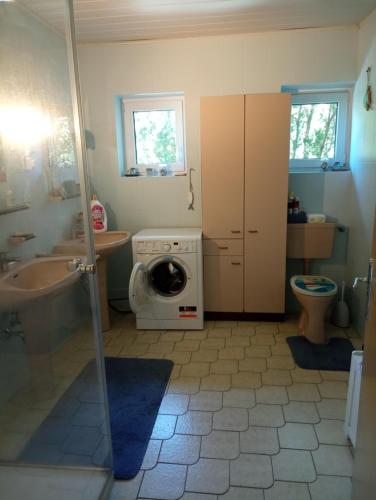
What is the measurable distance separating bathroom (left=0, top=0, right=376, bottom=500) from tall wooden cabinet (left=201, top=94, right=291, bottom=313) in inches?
1.9

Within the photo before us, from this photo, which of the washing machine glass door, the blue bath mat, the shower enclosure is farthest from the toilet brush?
the shower enclosure

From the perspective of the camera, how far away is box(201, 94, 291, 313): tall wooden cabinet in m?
2.70

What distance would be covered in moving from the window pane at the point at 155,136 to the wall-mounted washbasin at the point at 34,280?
2.06 m

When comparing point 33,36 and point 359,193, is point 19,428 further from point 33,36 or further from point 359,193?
point 359,193

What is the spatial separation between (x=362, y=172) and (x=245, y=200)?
2.93ft

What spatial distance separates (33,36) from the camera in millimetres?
1417

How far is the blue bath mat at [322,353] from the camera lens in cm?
237

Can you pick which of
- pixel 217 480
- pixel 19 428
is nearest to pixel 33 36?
pixel 19 428

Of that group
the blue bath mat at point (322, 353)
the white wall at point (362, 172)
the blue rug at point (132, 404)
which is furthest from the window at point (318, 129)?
the blue rug at point (132, 404)

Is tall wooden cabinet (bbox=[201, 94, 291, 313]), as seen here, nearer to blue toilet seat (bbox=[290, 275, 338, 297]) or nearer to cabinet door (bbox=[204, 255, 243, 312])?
cabinet door (bbox=[204, 255, 243, 312])

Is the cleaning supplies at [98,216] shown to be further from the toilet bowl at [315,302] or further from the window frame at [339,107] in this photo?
the window frame at [339,107]

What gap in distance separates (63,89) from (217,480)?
68.1 inches

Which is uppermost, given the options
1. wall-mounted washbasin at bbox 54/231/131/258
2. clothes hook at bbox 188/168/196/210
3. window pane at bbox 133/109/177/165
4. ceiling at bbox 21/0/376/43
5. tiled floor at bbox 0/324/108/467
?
ceiling at bbox 21/0/376/43

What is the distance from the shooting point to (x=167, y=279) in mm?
3023
